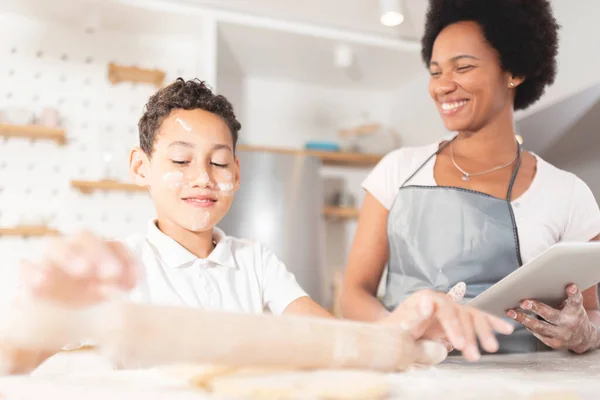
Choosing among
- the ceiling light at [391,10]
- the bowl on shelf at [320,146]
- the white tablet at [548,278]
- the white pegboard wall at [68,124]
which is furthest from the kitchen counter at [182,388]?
the bowl on shelf at [320,146]

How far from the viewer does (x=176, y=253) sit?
929 millimetres

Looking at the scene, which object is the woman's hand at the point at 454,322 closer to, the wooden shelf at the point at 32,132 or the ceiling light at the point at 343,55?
the wooden shelf at the point at 32,132

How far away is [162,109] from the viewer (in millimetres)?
977

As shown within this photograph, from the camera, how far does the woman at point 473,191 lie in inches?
44.6

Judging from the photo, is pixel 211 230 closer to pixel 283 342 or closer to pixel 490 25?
pixel 283 342

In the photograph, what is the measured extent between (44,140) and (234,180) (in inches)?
76.1

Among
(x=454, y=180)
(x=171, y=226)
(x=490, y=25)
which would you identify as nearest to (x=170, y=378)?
(x=171, y=226)

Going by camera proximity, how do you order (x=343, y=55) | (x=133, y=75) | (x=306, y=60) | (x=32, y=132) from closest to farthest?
1. (x=32, y=132)
2. (x=133, y=75)
3. (x=343, y=55)
4. (x=306, y=60)

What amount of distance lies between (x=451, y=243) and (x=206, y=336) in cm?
88

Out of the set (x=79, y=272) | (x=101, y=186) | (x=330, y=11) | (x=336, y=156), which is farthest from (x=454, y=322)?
(x=336, y=156)

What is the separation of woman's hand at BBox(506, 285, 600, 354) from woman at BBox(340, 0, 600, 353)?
21cm

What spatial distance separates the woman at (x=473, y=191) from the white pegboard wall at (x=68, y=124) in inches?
66.3

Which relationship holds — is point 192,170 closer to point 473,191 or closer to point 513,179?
point 473,191

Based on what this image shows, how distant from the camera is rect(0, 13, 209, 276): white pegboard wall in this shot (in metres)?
2.48
